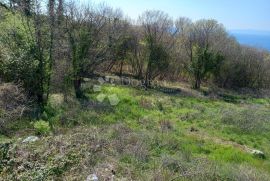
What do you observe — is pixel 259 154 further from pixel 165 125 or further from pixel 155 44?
pixel 155 44

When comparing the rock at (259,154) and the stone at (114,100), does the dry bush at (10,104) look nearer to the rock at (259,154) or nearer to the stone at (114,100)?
the stone at (114,100)

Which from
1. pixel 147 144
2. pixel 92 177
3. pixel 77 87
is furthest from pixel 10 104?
pixel 77 87

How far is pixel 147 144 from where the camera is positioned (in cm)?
999

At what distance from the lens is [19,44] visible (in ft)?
46.5

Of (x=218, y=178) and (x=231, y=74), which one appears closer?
(x=218, y=178)

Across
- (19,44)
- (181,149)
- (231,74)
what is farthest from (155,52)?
(181,149)

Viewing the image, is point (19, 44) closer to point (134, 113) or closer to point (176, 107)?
point (134, 113)

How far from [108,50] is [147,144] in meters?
13.2

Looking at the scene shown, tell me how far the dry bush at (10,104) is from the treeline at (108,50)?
5.26 ft

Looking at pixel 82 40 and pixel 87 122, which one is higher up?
pixel 82 40

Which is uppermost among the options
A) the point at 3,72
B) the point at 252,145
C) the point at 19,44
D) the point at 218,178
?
the point at 19,44

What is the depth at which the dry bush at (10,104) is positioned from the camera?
1058 centimetres

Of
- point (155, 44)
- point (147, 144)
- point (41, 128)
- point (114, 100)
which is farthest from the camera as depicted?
A: point (155, 44)

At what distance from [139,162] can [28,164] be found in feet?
8.78
